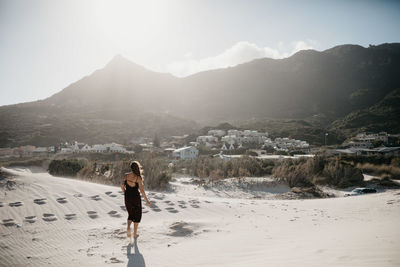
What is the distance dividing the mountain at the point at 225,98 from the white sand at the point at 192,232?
65.3 meters

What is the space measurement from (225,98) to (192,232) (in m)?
138

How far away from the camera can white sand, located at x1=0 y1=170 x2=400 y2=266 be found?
344 centimetres

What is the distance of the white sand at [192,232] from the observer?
344cm

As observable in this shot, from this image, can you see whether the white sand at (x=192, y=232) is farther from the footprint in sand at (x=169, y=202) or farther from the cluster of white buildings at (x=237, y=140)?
the cluster of white buildings at (x=237, y=140)

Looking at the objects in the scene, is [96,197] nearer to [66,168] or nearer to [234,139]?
[66,168]

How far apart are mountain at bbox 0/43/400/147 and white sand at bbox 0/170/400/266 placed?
214 ft

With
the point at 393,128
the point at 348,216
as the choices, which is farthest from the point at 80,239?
the point at 393,128

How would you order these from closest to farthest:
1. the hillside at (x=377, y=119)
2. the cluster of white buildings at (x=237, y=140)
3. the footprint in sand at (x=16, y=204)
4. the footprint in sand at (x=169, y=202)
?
the footprint in sand at (x=16, y=204)
the footprint in sand at (x=169, y=202)
the cluster of white buildings at (x=237, y=140)
the hillside at (x=377, y=119)

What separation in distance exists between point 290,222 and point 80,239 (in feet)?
14.4

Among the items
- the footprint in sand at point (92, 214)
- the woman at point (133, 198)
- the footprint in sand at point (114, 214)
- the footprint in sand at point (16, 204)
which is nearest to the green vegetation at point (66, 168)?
the footprint in sand at point (16, 204)

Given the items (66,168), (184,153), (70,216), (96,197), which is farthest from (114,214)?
(184,153)

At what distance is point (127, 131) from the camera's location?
77.1m

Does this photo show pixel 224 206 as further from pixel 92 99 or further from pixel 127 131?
pixel 92 99

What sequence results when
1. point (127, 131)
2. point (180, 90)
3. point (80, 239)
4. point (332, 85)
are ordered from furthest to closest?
point (180, 90), point (332, 85), point (127, 131), point (80, 239)
